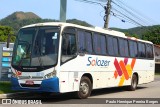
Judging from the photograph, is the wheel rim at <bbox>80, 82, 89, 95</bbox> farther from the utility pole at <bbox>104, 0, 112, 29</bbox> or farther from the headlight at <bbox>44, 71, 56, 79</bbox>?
the utility pole at <bbox>104, 0, 112, 29</bbox>

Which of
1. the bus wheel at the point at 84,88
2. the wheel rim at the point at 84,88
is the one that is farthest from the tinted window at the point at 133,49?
the wheel rim at the point at 84,88

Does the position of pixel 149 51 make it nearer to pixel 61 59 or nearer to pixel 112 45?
pixel 112 45

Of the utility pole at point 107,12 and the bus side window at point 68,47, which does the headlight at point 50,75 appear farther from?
the utility pole at point 107,12

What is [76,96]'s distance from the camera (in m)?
15.9

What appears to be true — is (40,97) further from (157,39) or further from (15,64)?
(157,39)

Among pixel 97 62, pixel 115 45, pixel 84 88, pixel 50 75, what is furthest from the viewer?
pixel 115 45

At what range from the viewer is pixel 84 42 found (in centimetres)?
1630

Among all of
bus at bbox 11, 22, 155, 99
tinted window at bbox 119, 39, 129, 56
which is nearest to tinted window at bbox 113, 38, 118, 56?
tinted window at bbox 119, 39, 129, 56

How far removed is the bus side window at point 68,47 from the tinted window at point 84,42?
1.51 feet

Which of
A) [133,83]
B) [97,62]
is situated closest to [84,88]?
Answer: [97,62]

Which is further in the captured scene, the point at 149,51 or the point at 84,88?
the point at 149,51

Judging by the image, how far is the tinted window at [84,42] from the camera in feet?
52.3

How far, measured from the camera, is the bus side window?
14.9m

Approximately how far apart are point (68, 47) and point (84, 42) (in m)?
1.37
